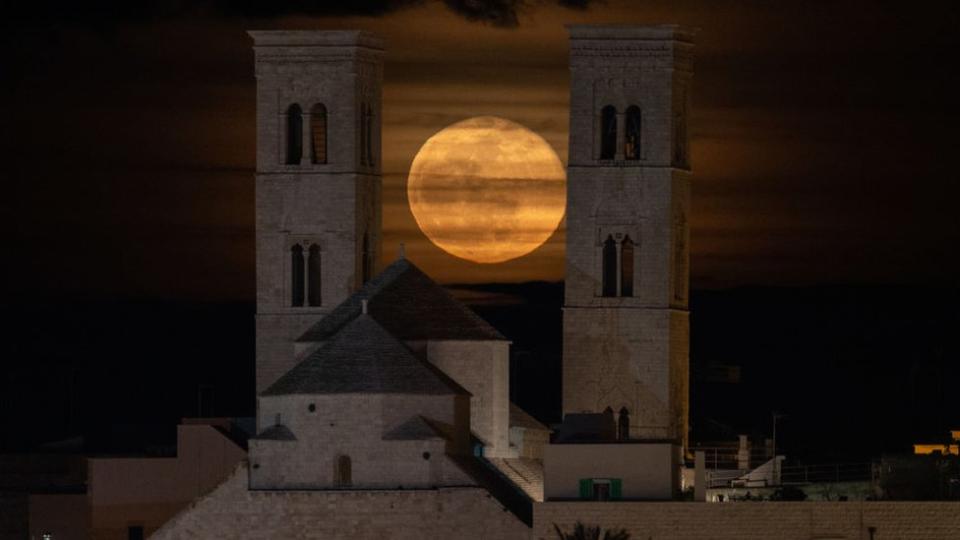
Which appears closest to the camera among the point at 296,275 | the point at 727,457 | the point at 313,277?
the point at 313,277

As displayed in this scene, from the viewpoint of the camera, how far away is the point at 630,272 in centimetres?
9488

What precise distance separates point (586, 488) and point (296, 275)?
56.3 feet

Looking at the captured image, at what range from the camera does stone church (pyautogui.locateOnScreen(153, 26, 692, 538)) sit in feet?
275

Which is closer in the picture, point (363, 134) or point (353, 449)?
point (353, 449)

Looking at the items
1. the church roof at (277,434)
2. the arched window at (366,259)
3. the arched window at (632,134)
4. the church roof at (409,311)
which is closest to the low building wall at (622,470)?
the church roof at (277,434)

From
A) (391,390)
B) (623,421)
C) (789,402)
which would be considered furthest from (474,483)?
(789,402)

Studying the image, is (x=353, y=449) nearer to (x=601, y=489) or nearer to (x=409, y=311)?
(x=601, y=489)

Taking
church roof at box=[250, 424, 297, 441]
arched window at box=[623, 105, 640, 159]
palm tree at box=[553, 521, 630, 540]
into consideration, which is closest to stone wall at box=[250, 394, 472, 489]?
church roof at box=[250, 424, 297, 441]

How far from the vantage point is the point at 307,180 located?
96.6 metres

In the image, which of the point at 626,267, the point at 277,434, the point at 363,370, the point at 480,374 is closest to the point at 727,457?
the point at 626,267

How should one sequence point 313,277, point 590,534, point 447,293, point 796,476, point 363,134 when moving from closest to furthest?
point 590,534
point 447,293
point 796,476
point 313,277
point 363,134

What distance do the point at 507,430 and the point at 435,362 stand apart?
2.80 m

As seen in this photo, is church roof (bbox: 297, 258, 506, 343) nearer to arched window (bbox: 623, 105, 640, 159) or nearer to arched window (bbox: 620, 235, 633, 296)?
arched window (bbox: 620, 235, 633, 296)

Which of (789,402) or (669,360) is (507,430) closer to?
(669,360)
